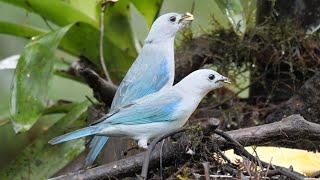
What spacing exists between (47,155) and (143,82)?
792mm

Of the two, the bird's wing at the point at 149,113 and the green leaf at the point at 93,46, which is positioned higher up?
the green leaf at the point at 93,46

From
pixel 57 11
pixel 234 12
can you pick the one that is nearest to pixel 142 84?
pixel 234 12

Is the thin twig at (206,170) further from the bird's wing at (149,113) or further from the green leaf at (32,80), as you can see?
the green leaf at (32,80)

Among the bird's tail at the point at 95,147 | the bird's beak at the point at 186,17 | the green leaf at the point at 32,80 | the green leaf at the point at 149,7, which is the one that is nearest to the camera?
the bird's tail at the point at 95,147

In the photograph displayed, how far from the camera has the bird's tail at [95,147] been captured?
2525 mm

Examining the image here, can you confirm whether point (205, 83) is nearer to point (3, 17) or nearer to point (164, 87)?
point (164, 87)

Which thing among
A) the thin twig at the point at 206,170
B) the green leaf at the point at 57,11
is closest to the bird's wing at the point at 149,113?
the thin twig at the point at 206,170

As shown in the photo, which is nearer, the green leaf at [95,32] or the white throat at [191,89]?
the white throat at [191,89]

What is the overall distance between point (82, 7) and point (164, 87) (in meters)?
1.11

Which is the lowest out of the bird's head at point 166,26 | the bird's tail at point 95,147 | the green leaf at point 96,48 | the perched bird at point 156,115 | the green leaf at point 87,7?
the bird's tail at point 95,147

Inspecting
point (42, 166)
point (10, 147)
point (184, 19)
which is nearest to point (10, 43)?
point (10, 147)

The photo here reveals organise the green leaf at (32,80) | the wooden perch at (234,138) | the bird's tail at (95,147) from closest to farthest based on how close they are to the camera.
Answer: the wooden perch at (234,138) → the bird's tail at (95,147) → the green leaf at (32,80)

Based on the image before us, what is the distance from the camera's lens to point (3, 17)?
5152mm

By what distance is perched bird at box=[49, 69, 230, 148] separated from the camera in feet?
7.90
